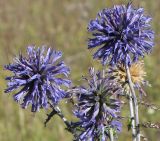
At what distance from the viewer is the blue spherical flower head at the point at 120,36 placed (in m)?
3.03

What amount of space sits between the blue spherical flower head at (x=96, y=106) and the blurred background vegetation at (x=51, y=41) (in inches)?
125

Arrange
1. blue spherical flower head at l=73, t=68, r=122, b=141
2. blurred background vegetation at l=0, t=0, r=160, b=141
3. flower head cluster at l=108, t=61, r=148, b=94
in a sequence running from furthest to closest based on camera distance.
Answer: blurred background vegetation at l=0, t=0, r=160, b=141 → flower head cluster at l=108, t=61, r=148, b=94 → blue spherical flower head at l=73, t=68, r=122, b=141

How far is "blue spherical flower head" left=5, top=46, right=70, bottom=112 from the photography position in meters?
2.99

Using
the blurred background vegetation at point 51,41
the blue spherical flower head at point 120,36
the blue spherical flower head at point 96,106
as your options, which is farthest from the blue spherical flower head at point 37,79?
the blurred background vegetation at point 51,41

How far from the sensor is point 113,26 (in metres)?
3.10

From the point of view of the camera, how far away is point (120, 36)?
3.10 metres

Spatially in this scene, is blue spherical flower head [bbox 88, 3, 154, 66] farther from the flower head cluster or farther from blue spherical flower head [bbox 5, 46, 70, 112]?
blue spherical flower head [bbox 5, 46, 70, 112]

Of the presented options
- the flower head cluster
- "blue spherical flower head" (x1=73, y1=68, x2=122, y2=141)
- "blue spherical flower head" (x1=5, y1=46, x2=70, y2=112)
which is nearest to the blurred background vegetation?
the flower head cluster

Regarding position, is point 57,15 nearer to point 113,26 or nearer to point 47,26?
point 47,26

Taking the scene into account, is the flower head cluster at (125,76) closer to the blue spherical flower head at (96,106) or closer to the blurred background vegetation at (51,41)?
the blue spherical flower head at (96,106)

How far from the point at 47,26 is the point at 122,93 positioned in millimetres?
6983

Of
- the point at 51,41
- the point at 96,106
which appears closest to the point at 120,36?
the point at 96,106

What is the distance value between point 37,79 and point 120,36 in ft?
1.93

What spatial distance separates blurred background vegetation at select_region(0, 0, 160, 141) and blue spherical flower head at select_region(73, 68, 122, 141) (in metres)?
3.18
